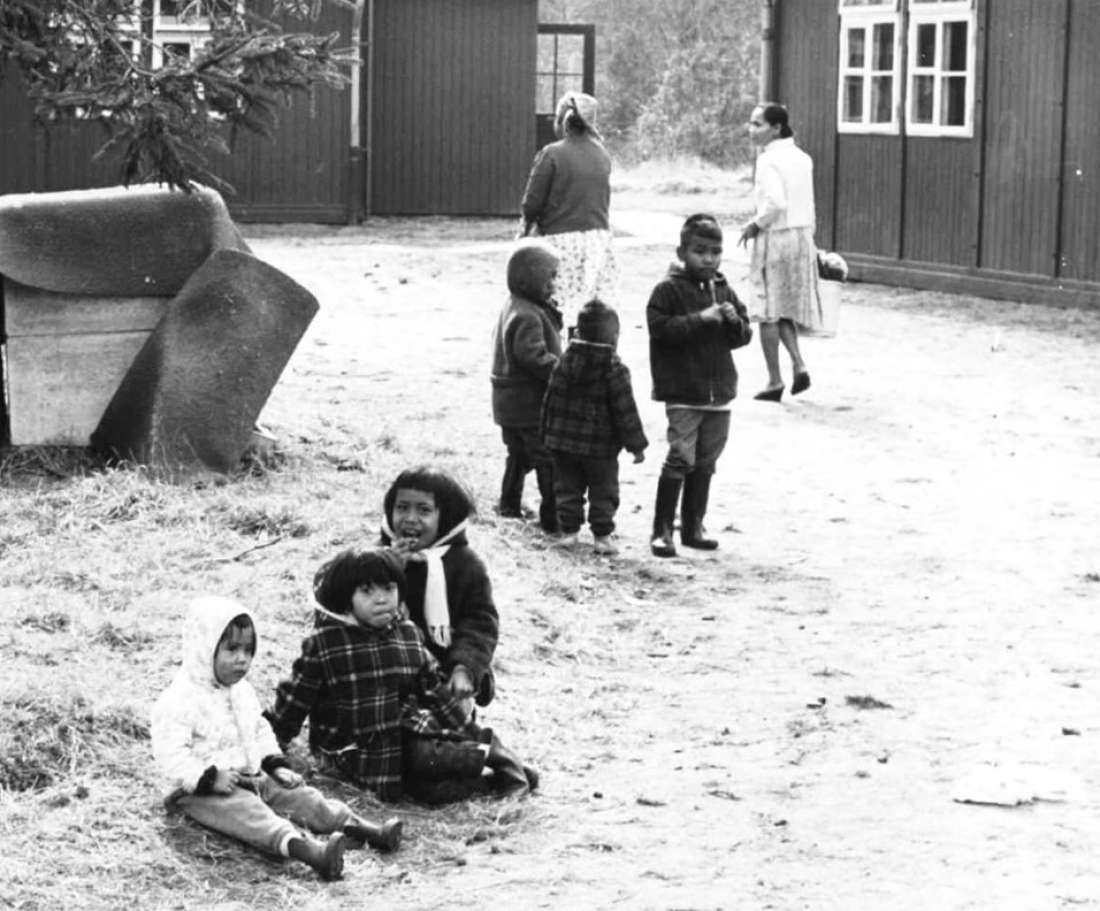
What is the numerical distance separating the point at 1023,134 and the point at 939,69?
152 centimetres

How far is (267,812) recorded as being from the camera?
5914mm

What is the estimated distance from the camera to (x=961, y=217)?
22.2 meters

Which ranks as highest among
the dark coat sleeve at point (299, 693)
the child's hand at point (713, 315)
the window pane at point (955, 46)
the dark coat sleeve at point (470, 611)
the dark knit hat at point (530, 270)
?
the window pane at point (955, 46)

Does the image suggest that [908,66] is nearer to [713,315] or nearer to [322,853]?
[713,315]

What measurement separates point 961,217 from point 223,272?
12.5 meters

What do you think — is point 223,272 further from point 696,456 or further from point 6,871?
point 6,871

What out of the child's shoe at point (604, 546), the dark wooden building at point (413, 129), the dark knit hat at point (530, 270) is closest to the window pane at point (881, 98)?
the dark wooden building at point (413, 129)

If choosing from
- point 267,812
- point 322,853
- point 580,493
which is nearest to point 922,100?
point 580,493

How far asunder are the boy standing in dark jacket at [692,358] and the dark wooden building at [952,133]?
10750 millimetres

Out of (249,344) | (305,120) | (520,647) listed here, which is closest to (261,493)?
(249,344)

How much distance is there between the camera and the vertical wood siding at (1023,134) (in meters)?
20.8

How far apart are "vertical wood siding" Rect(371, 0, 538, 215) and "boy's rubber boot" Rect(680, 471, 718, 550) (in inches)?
825

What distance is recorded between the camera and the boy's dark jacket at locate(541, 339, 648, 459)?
389 inches

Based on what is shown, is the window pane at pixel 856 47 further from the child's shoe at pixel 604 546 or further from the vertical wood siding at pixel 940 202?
the child's shoe at pixel 604 546
